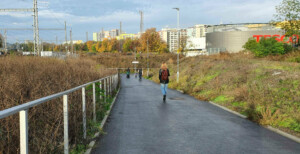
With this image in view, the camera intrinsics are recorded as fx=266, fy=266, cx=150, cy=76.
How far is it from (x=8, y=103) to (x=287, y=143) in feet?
20.8

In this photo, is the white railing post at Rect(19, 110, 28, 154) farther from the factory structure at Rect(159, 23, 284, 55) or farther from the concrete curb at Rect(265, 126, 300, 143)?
the factory structure at Rect(159, 23, 284, 55)

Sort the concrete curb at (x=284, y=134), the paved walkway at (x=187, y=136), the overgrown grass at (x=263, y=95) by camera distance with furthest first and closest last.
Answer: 1. the overgrown grass at (x=263, y=95)
2. the concrete curb at (x=284, y=134)
3. the paved walkway at (x=187, y=136)

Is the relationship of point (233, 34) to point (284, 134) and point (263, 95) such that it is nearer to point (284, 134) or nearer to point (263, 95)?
point (263, 95)

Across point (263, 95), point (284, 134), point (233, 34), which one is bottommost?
point (284, 134)

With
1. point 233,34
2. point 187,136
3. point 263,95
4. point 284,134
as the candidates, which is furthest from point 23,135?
→ point 233,34

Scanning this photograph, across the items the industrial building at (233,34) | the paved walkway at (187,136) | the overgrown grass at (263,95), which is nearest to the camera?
the paved walkway at (187,136)

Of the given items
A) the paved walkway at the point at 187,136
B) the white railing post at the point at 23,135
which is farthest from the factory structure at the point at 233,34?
the white railing post at the point at 23,135

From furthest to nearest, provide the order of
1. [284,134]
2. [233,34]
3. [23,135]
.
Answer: [233,34], [284,134], [23,135]

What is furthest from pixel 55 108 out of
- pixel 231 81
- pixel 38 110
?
pixel 231 81

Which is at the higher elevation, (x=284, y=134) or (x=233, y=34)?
(x=233, y=34)

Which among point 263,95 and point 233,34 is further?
point 233,34

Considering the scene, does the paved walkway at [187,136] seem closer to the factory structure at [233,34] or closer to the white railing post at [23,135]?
the white railing post at [23,135]

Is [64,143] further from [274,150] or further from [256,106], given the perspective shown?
[256,106]

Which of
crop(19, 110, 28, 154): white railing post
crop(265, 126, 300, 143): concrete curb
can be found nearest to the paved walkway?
crop(265, 126, 300, 143): concrete curb
